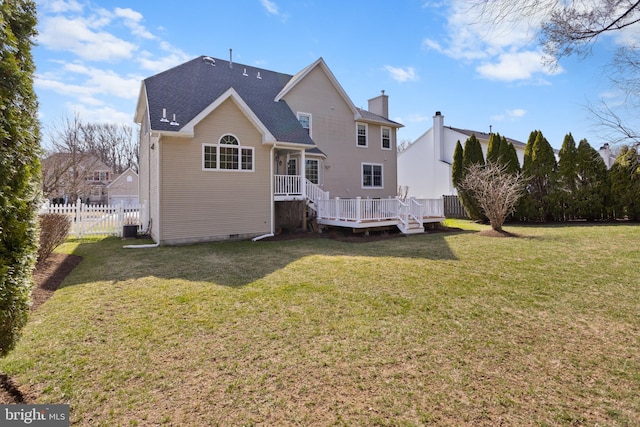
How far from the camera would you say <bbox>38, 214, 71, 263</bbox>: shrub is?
7727 millimetres

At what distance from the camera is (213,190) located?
11.9 m

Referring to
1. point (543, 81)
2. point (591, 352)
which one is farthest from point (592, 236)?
point (591, 352)

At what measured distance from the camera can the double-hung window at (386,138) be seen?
67.4 feet

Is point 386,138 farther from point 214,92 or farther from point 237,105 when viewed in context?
point 237,105

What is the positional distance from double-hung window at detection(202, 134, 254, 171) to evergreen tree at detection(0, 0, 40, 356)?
28.2ft

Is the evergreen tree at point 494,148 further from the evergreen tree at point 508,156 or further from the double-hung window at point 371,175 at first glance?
the double-hung window at point 371,175

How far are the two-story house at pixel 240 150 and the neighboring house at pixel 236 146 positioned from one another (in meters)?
0.04

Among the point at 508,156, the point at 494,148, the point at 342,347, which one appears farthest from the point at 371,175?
the point at 342,347

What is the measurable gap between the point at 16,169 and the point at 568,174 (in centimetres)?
2162

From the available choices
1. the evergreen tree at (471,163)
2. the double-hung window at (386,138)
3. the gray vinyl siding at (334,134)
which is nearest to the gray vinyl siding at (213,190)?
the gray vinyl siding at (334,134)

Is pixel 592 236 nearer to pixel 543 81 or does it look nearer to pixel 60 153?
pixel 543 81

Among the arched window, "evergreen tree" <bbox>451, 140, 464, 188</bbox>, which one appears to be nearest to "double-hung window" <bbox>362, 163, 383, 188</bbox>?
"evergreen tree" <bbox>451, 140, 464, 188</bbox>

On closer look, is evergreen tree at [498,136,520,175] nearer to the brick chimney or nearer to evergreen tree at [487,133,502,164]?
evergreen tree at [487,133,502,164]

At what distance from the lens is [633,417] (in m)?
2.53
